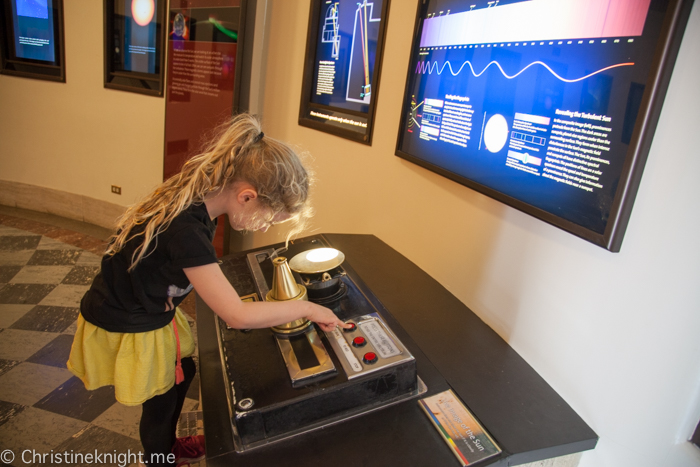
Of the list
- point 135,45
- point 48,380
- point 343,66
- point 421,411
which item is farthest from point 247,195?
point 135,45

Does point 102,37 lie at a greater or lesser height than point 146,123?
greater

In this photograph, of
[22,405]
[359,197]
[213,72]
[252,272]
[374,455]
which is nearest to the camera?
[374,455]

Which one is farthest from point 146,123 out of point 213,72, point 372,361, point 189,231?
point 372,361

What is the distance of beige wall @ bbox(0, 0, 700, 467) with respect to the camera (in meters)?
0.69

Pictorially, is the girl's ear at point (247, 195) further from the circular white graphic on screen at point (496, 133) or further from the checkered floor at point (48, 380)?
the checkered floor at point (48, 380)

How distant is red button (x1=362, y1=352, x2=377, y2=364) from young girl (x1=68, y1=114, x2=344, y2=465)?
0.35ft

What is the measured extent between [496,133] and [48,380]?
6.23 feet

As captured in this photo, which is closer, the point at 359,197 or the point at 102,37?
the point at 359,197

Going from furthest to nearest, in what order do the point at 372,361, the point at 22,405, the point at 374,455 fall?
1. the point at 22,405
2. the point at 372,361
3. the point at 374,455

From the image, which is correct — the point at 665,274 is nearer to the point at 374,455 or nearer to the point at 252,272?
the point at 374,455

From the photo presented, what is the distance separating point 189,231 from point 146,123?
258 cm

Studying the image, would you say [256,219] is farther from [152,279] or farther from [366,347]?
[366,347]

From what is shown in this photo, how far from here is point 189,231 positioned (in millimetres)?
901

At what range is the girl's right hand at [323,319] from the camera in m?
0.89
